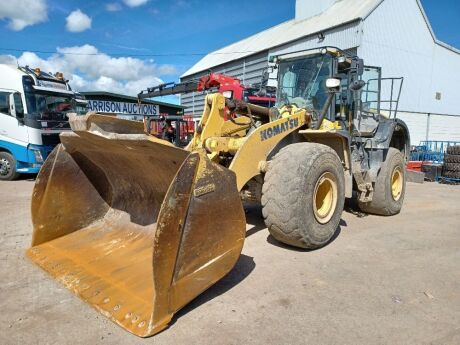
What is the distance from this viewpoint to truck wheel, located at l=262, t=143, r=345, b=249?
3875 millimetres

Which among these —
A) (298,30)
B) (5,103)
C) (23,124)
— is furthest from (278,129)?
(298,30)

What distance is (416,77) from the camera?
60.6 feet

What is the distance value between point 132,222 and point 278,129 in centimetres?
203

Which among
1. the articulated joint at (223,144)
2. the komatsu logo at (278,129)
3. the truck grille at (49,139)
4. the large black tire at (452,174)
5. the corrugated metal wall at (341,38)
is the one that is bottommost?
the large black tire at (452,174)

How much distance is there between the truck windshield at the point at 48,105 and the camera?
10539 millimetres

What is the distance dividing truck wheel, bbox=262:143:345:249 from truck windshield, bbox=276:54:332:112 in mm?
1315

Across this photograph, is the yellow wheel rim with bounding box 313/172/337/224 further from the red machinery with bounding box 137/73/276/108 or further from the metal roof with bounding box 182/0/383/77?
the metal roof with bounding box 182/0/383/77

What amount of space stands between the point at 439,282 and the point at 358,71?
10.2 ft

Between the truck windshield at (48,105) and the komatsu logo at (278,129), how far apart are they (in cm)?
856

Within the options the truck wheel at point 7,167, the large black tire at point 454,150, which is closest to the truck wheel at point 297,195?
the large black tire at point 454,150

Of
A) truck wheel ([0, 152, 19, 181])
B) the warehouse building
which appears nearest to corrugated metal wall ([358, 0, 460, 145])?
the warehouse building

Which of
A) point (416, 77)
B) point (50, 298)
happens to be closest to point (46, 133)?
point (50, 298)

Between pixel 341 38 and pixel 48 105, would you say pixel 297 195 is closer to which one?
pixel 48 105

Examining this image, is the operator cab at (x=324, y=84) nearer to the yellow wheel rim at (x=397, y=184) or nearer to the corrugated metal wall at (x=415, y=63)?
the yellow wheel rim at (x=397, y=184)
